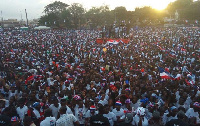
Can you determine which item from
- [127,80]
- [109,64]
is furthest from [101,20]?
[127,80]

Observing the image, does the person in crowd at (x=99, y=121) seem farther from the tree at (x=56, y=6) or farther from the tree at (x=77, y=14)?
the tree at (x=56, y=6)

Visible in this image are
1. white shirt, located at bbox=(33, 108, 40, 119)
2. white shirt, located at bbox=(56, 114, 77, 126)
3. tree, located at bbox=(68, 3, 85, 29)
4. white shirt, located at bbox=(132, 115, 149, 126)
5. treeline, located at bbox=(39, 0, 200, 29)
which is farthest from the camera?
tree, located at bbox=(68, 3, 85, 29)

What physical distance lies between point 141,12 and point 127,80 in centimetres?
5272

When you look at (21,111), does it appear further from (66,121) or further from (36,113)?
(66,121)

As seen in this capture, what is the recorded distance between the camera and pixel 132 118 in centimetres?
458

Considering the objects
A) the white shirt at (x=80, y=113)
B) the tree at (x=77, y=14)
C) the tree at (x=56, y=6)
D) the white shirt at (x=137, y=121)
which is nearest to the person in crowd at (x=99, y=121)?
the white shirt at (x=137, y=121)

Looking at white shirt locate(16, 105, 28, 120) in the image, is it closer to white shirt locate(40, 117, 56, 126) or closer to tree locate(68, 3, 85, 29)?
white shirt locate(40, 117, 56, 126)

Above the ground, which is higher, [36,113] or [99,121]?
[99,121]

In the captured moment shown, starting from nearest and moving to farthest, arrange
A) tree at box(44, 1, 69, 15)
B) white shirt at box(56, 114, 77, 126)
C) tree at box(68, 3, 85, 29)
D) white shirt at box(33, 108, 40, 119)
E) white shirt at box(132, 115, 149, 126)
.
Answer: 1. white shirt at box(56, 114, 77, 126)
2. white shirt at box(132, 115, 149, 126)
3. white shirt at box(33, 108, 40, 119)
4. tree at box(68, 3, 85, 29)
5. tree at box(44, 1, 69, 15)

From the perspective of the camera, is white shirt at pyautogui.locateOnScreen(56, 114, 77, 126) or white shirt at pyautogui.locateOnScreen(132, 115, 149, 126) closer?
white shirt at pyautogui.locateOnScreen(56, 114, 77, 126)

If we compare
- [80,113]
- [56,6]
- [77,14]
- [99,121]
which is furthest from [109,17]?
[99,121]

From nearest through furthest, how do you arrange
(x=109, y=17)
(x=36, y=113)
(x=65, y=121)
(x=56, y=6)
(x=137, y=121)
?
(x=65, y=121) → (x=137, y=121) → (x=36, y=113) → (x=109, y=17) → (x=56, y=6)

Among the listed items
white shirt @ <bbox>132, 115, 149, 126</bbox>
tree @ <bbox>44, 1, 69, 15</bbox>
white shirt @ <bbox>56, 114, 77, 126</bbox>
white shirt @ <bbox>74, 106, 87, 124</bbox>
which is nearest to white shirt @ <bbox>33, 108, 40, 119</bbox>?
white shirt @ <bbox>74, 106, 87, 124</bbox>

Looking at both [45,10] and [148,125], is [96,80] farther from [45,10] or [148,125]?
[45,10]
